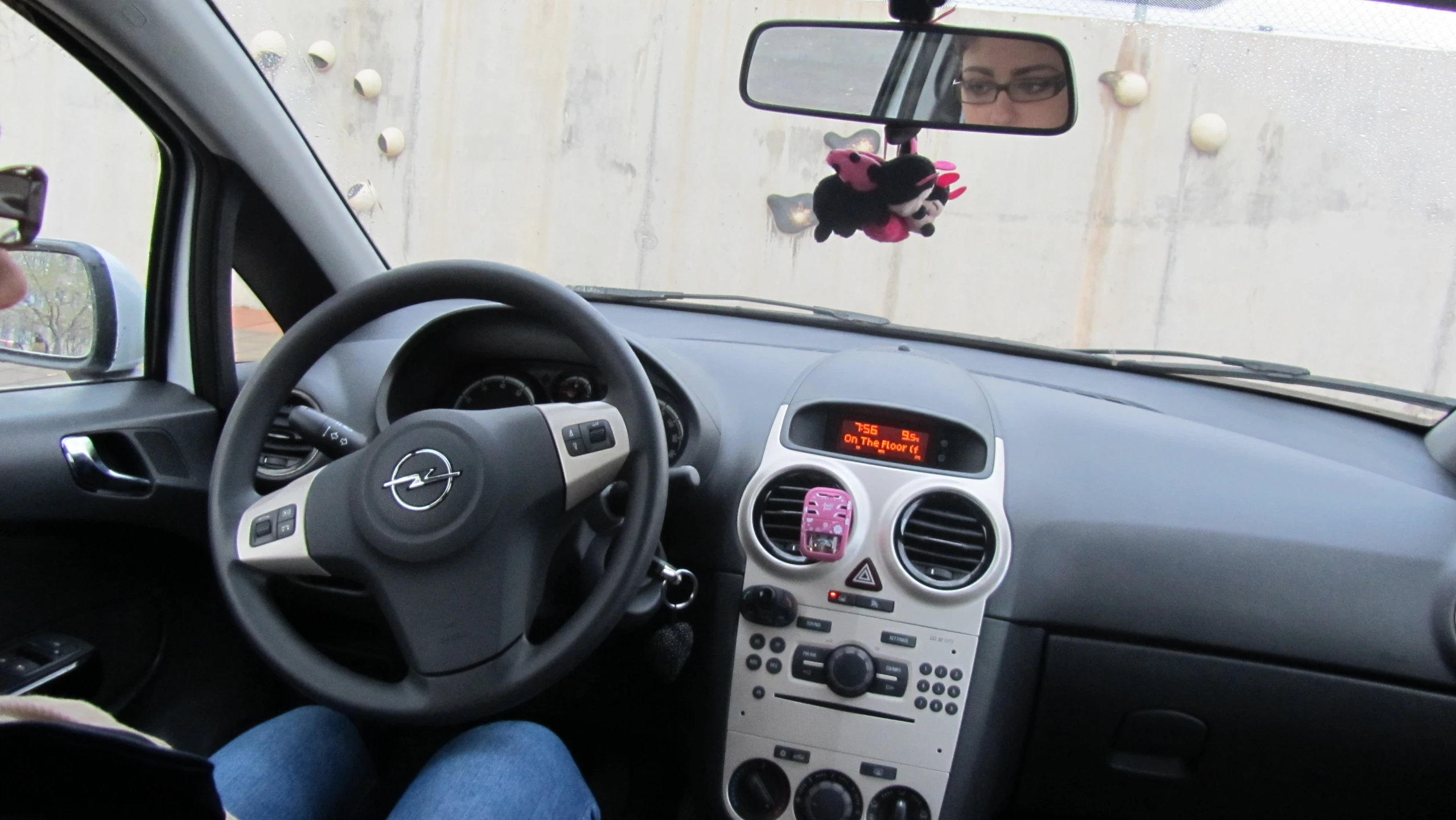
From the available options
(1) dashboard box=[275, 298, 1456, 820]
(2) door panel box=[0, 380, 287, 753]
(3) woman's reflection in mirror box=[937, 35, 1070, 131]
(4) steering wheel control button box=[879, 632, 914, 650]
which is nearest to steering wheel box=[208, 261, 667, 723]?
(1) dashboard box=[275, 298, 1456, 820]

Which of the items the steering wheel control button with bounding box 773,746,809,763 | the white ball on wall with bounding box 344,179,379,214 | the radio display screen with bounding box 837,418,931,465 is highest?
the white ball on wall with bounding box 344,179,379,214

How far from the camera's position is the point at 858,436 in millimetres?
2205

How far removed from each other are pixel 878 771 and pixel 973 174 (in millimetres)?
1696

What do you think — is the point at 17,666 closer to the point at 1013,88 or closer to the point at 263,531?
the point at 263,531

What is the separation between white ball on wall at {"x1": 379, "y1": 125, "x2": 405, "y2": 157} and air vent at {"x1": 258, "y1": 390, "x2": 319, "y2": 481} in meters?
1.29

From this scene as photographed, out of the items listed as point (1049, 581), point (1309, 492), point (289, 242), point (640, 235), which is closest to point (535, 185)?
point (640, 235)

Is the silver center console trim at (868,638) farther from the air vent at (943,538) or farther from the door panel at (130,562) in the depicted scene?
the door panel at (130,562)

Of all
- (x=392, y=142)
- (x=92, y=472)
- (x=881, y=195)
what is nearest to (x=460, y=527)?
(x=92, y=472)

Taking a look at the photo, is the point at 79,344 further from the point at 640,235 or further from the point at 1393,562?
the point at 1393,562

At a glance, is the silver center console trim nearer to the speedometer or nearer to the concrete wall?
the speedometer

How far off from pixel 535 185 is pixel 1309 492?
2.48 metres

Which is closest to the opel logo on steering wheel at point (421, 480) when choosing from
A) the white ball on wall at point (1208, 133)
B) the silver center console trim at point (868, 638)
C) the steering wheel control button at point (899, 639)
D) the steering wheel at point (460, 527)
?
the steering wheel at point (460, 527)

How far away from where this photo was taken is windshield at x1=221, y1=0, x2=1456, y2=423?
260 centimetres

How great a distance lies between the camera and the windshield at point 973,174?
8.52 ft
